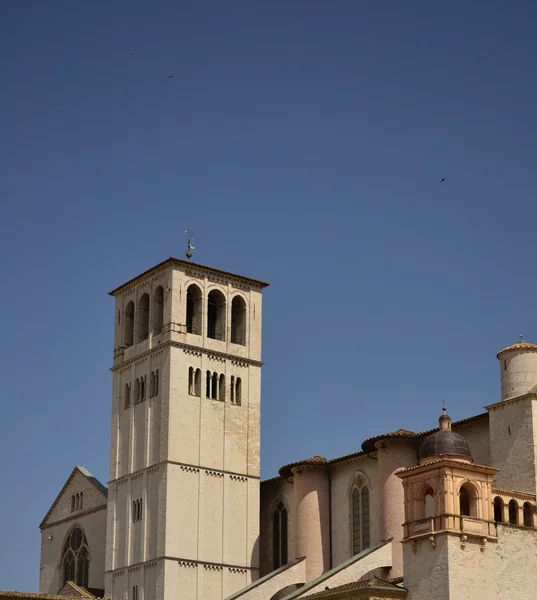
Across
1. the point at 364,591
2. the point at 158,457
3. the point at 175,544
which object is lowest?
the point at 364,591

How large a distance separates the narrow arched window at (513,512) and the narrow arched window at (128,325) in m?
21.4

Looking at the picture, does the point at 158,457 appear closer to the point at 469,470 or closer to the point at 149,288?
the point at 149,288

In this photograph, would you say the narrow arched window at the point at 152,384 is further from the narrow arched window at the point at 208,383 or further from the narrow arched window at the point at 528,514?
the narrow arched window at the point at 528,514

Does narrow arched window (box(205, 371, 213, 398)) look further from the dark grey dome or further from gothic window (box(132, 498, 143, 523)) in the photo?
the dark grey dome

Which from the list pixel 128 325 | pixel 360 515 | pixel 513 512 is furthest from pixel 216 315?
pixel 513 512

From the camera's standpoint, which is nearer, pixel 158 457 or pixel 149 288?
pixel 158 457

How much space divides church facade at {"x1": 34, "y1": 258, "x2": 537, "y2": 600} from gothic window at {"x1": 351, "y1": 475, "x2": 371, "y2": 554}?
0.05 m

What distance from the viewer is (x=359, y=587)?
40.9 m

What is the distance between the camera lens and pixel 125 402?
185ft

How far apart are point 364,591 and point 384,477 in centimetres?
813

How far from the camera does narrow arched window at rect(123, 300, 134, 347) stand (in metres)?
57.7

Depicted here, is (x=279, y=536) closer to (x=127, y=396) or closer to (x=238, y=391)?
(x=238, y=391)

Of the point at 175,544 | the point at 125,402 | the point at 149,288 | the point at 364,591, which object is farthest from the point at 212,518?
the point at 364,591

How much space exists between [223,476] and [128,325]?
8.38 m
